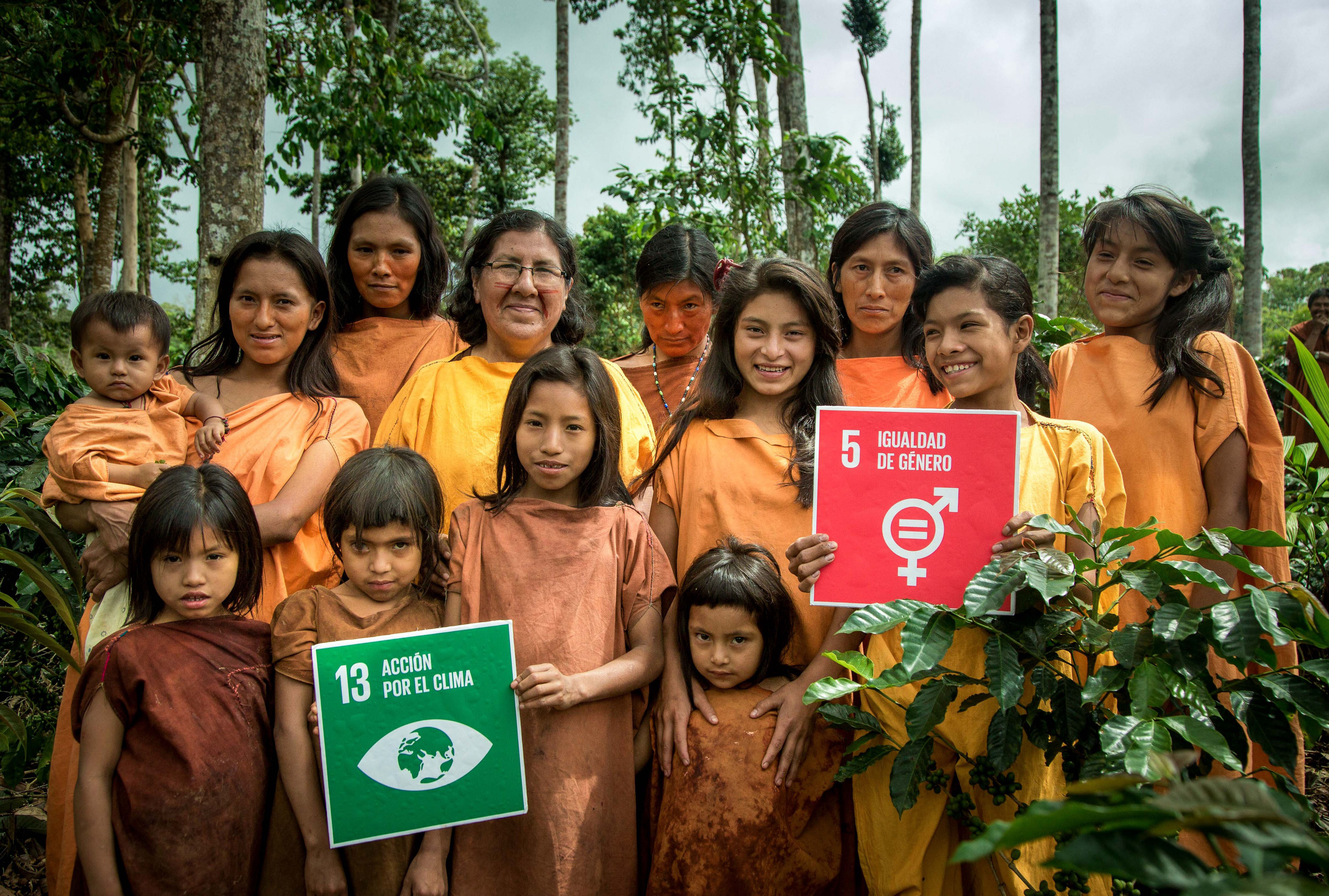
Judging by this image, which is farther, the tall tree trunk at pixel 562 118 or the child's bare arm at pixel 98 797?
the tall tree trunk at pixel 562 118

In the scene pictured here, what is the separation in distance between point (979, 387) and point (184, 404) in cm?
243

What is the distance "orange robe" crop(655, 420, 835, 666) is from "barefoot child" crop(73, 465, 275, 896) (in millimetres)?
1190

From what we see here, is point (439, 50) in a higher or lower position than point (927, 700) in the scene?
higher

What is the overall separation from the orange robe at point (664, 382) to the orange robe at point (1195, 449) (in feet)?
6.01


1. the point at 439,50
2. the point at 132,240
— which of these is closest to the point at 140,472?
the point at 132,240

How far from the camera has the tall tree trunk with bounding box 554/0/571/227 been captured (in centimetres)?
981

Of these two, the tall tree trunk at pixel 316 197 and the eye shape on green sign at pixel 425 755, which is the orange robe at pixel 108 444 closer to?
the eye shape on green sign at pixel 425 755

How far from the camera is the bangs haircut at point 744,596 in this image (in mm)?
2312

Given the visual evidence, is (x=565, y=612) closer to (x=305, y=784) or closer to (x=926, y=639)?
(x=305, y=784)

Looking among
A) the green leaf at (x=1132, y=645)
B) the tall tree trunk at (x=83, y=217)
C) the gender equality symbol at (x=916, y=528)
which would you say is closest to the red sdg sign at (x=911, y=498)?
the gender equality symbol at (x=916, y=528)

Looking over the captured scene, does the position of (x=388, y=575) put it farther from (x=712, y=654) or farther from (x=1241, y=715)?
(x=1241, y=715)

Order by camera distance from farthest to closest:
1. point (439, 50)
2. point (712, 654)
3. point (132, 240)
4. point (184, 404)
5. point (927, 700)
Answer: point (439, 50) → point (132, 240) → point (184, 404) → point (712, 654) → point (927, 700)

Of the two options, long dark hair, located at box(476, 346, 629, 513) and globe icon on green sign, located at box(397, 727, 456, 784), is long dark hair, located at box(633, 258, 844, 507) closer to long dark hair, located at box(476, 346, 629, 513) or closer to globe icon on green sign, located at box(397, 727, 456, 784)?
long dark hair, located at box(476, 346, 629, 513)

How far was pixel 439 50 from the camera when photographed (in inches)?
770
